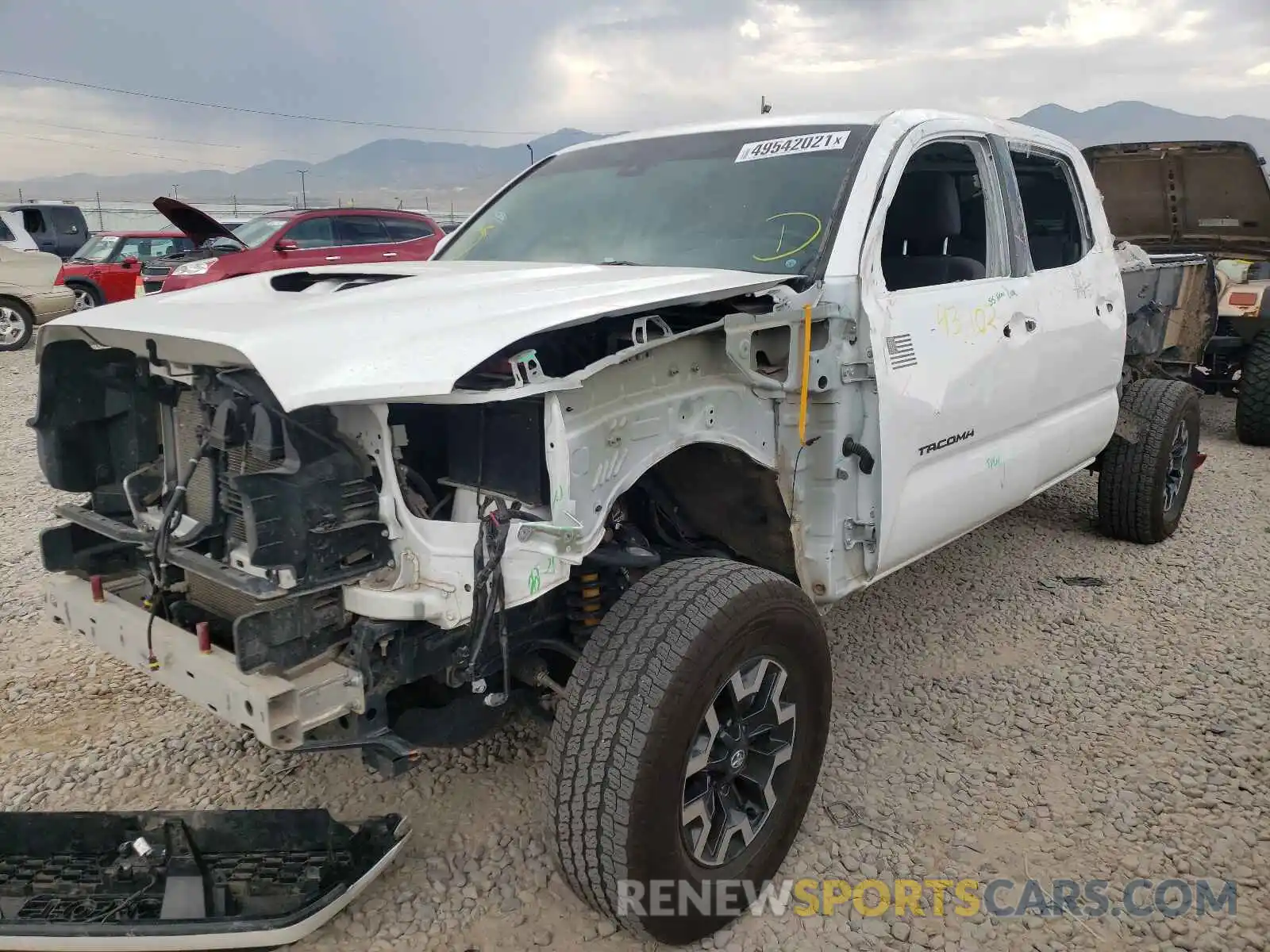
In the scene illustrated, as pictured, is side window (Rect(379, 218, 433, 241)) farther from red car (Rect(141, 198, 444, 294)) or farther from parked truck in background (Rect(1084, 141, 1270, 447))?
parked truck in background (Rect(1084, 141, 1270, 447))

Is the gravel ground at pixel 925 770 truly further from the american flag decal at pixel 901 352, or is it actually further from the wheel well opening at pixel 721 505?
the american flag decal at pixel 901 352

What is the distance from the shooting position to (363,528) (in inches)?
84.3

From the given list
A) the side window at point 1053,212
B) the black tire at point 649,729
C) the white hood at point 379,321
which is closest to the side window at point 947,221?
the side window at point 1053,212

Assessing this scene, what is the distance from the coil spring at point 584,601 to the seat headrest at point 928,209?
1.97 metres

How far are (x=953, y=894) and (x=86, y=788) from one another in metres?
2.59

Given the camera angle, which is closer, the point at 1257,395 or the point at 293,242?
the point at 1257,395

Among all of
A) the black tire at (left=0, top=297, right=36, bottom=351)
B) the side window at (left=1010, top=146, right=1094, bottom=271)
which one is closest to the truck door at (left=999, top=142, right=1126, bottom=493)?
the side window at (left=1010, top=146, right=1094, bottom=271)

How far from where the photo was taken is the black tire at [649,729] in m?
2.12

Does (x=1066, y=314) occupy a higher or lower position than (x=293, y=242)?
lower

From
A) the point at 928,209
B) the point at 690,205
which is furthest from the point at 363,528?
the point at 928,209

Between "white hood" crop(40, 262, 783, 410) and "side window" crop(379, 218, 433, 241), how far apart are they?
11.2m

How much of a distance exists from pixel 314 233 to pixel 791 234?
36.1ft

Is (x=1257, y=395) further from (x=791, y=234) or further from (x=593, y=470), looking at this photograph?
(x=593, y=470)

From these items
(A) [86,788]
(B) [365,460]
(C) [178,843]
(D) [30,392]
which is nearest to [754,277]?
(B) [365,460]
